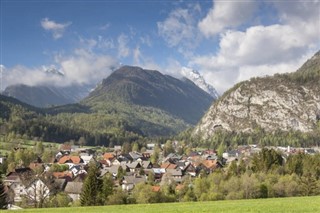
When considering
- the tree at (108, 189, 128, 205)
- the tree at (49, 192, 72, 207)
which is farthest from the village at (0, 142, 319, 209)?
the tree at (108, 189, 128, 205)

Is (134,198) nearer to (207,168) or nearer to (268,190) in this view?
(268,190)

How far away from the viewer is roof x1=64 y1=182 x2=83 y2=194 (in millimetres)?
106312

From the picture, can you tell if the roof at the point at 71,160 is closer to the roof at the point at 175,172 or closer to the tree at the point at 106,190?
the roof at the point at 175,172

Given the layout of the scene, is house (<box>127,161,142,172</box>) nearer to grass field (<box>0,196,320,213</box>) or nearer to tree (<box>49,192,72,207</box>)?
tree (<box>49,192,72,207</box>)

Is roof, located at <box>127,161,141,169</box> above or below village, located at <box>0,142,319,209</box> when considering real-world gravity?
above

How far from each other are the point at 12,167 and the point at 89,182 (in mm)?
90547

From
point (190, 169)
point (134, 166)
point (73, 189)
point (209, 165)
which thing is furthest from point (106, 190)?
point (209, 165)

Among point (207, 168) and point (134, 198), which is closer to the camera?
point (134, 198)

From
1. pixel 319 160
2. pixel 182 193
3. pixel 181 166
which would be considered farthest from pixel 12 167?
pixel 319 160

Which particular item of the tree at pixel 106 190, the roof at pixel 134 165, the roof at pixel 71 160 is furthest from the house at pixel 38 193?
the roof at pixel 71 160

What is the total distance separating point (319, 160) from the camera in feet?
351

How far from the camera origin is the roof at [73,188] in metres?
106

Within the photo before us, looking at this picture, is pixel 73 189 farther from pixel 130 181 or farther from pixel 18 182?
pixel 130 181

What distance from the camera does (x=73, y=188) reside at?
355ft
